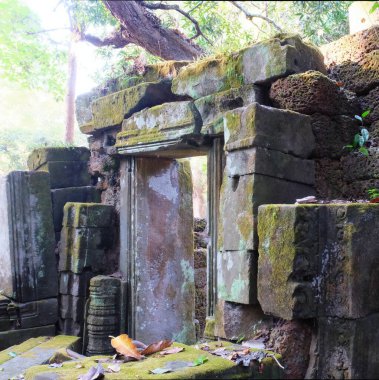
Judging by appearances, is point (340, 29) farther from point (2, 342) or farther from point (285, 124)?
point (2, 342)

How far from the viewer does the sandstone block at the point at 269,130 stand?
9.58 feet

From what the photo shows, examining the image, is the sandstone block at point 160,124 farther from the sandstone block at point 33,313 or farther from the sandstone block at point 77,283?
the sandstone block at point 33,313

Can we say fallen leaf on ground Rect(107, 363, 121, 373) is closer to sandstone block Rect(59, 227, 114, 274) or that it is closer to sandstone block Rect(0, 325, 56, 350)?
sandstone block Rect(59, 227, 114, 274)

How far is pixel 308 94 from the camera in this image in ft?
10.5

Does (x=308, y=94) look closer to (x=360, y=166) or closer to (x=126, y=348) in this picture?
(x=360, y=166)

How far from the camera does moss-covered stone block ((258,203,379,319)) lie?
98.3 inches

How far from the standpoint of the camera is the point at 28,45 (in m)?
12.3

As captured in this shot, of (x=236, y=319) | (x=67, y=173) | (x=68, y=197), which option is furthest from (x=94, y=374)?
(x=67, y=173)

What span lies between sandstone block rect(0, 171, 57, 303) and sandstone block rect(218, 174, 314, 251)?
2.57 meters

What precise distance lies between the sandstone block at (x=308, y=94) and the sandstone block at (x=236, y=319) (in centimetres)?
140

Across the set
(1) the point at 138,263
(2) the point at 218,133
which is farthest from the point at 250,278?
(1) the point at 138,263

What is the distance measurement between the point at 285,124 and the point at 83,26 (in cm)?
619

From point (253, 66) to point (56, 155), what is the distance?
117 inches

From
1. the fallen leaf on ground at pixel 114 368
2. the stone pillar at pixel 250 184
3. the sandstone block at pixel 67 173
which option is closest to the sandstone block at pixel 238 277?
the stone pillar at pixel 250 184
